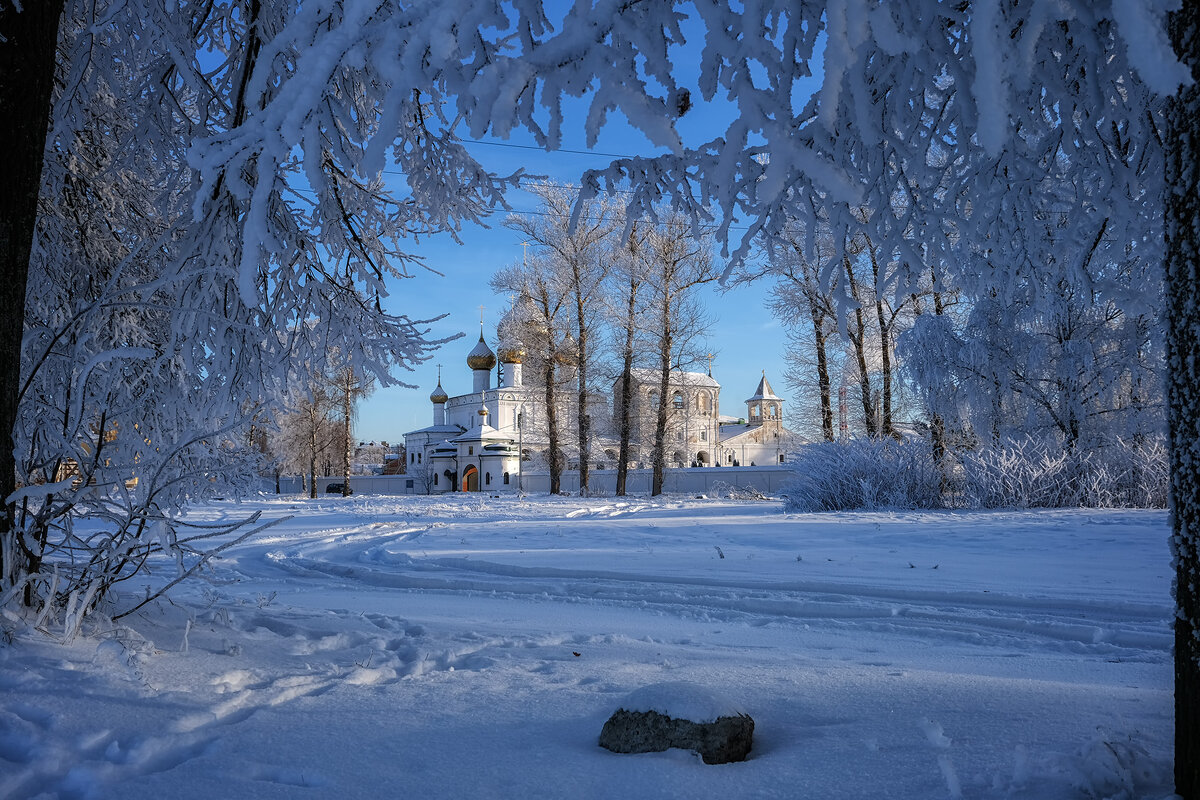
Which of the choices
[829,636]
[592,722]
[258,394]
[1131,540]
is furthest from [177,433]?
[1131,540]

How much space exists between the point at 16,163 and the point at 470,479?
53859 millimetres

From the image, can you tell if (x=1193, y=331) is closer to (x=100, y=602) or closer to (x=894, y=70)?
(x=894, y=70)

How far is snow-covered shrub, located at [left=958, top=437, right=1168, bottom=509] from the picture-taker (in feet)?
43.6

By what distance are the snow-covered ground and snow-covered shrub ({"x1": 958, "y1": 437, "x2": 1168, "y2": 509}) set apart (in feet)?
23.8

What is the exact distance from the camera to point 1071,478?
13.8m

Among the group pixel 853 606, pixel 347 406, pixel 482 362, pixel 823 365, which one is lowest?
pixel 853 606

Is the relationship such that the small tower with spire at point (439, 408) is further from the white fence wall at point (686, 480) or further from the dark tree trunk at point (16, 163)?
the dark tree trunk at point (16, 163)

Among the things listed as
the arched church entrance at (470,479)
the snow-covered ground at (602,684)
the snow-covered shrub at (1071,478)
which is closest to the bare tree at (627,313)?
the snow-covered shrub at (1071,478)

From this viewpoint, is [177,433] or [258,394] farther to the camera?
[177,433]

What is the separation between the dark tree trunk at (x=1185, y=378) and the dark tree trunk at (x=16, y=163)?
3.73m

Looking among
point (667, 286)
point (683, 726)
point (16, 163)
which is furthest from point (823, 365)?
point (16, 163)

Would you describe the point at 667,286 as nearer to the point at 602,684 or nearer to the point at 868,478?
the point at 868,478

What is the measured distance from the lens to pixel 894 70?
2758 mm

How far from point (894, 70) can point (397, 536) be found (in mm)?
10094
